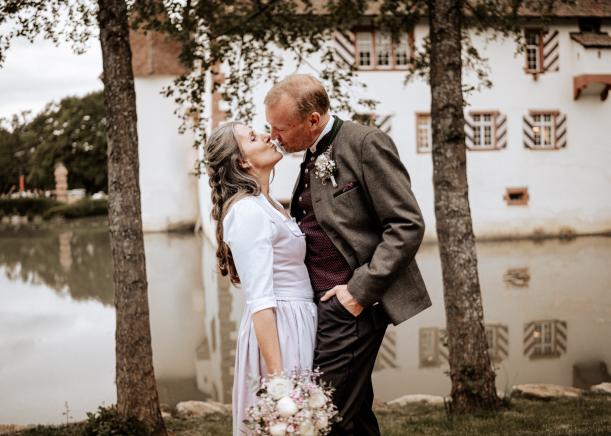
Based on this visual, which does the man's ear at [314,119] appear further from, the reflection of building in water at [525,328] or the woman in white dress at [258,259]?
the reflection of building in water at [525,328]

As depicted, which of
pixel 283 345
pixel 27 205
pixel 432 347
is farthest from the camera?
pixel 27 205

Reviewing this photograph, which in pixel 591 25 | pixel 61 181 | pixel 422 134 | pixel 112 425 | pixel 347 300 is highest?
pixel 591 25

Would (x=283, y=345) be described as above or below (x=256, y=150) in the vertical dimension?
below

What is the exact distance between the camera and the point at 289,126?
2893mm

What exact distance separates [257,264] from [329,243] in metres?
0.33

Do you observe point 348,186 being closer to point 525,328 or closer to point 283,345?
point 283,345

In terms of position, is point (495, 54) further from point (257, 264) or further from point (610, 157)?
point (257, 264)

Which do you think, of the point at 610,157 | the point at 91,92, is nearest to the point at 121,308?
the point at 610,157

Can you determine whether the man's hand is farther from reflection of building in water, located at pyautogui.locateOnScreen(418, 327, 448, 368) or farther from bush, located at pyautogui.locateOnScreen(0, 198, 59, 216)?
bush, located at pyautogui.locateOnScreen(0, 198, 59, 216)

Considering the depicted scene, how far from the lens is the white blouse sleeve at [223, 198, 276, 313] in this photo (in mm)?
2789

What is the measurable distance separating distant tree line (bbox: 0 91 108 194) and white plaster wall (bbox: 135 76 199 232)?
1655 cm

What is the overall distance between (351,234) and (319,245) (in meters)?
0.19

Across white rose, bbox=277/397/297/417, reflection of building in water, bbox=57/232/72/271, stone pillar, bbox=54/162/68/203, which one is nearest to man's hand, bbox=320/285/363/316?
white rose, bbox=277/397/297/417

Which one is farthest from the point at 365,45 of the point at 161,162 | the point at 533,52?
the point at 161,162
